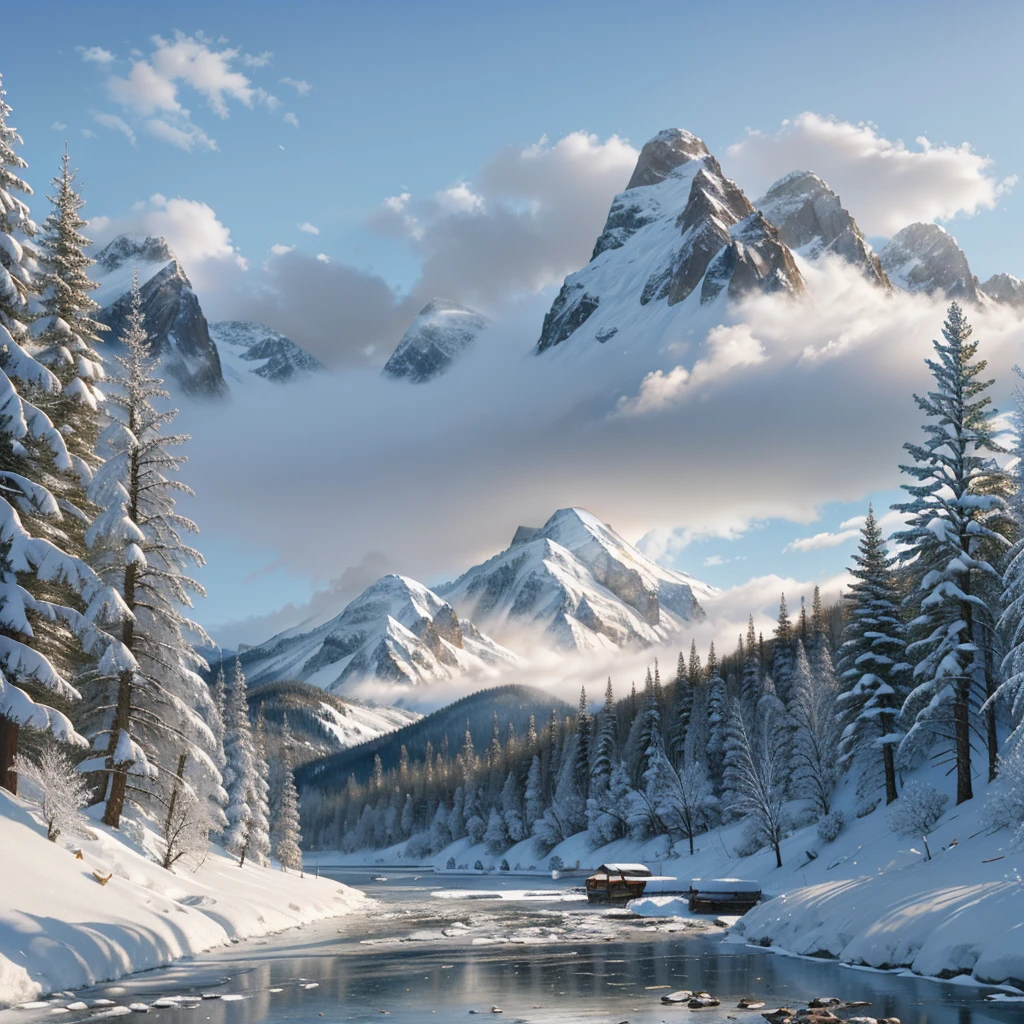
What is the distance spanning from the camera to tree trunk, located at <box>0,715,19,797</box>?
33.5 meters

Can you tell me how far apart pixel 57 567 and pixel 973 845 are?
33.9m

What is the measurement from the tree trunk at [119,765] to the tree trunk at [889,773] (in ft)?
138

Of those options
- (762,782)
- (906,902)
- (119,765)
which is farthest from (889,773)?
(119,765)

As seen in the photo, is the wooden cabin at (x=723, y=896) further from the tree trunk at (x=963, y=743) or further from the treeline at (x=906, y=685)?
the tree trunk at (x=963, y=743)

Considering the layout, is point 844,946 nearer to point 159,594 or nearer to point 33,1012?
point 33,1012

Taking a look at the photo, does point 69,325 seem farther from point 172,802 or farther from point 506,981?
point 506,981

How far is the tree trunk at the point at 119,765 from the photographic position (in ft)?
128

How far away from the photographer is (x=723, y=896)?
5756 cm

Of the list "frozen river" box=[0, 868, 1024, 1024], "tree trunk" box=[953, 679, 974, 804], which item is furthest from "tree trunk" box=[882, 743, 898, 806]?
"frozen river" box=[0, 868, 1024, 1024]

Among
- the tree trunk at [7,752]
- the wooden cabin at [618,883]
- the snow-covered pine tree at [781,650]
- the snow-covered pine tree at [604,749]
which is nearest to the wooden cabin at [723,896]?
the wooden cabin at [618,883]

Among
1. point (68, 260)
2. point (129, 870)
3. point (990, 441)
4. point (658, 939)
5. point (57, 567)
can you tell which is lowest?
point (658, 939)

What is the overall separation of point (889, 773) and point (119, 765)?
42428 millimetres

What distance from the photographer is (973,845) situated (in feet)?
125

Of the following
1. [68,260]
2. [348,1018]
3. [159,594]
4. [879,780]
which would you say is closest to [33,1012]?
[348,1018]
